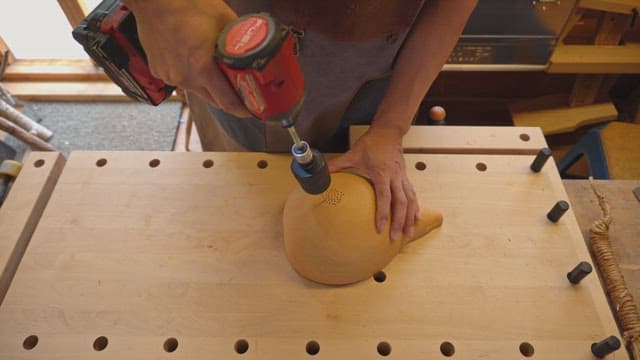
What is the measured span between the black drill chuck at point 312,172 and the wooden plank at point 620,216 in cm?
62

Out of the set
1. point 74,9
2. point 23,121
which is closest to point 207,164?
point 74,9

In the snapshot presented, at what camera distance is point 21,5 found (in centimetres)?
221

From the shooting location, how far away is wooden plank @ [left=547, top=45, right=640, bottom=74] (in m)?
1.59

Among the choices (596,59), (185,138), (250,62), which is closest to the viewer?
(250,62)

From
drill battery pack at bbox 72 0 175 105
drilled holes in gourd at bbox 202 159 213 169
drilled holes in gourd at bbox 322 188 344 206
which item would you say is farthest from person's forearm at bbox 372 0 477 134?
drill battery pack at bbox 72 0 175 105

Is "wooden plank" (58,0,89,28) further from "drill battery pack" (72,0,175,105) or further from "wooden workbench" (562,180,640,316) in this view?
"wooden workbench" (562,180,640,316)

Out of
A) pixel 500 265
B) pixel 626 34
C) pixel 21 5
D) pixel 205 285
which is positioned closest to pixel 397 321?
pixel 500 265

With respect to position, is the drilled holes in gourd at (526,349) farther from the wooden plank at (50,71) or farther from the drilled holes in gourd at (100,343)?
the wooden plank at (50,71)

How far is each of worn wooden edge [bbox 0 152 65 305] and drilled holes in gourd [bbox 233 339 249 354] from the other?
444 millimetres

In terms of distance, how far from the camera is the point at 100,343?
736 millimetres

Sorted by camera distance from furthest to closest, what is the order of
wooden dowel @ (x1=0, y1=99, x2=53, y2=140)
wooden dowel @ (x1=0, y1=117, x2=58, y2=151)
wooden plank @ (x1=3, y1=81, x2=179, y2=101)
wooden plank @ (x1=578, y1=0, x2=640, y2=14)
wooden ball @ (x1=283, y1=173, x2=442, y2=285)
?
1. wooden plank @ (x1=3, y1=81, x2=179, y2=101)
2. wooden dowel @ (x1=0, y1=99, x2=53, y2=140)
3. wooden dowel @ (x1=0, y1=117, x2=58, y2=151)
4. wooden plank @ (x1=578, y1=0, x2=640, y2=14)
5. wooden ball @ (x1=283, y1=173, x2=442, y2=285)

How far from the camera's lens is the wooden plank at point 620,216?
906 millimetres

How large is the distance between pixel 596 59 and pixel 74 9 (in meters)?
2.04

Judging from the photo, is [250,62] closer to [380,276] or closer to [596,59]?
[380,276]
